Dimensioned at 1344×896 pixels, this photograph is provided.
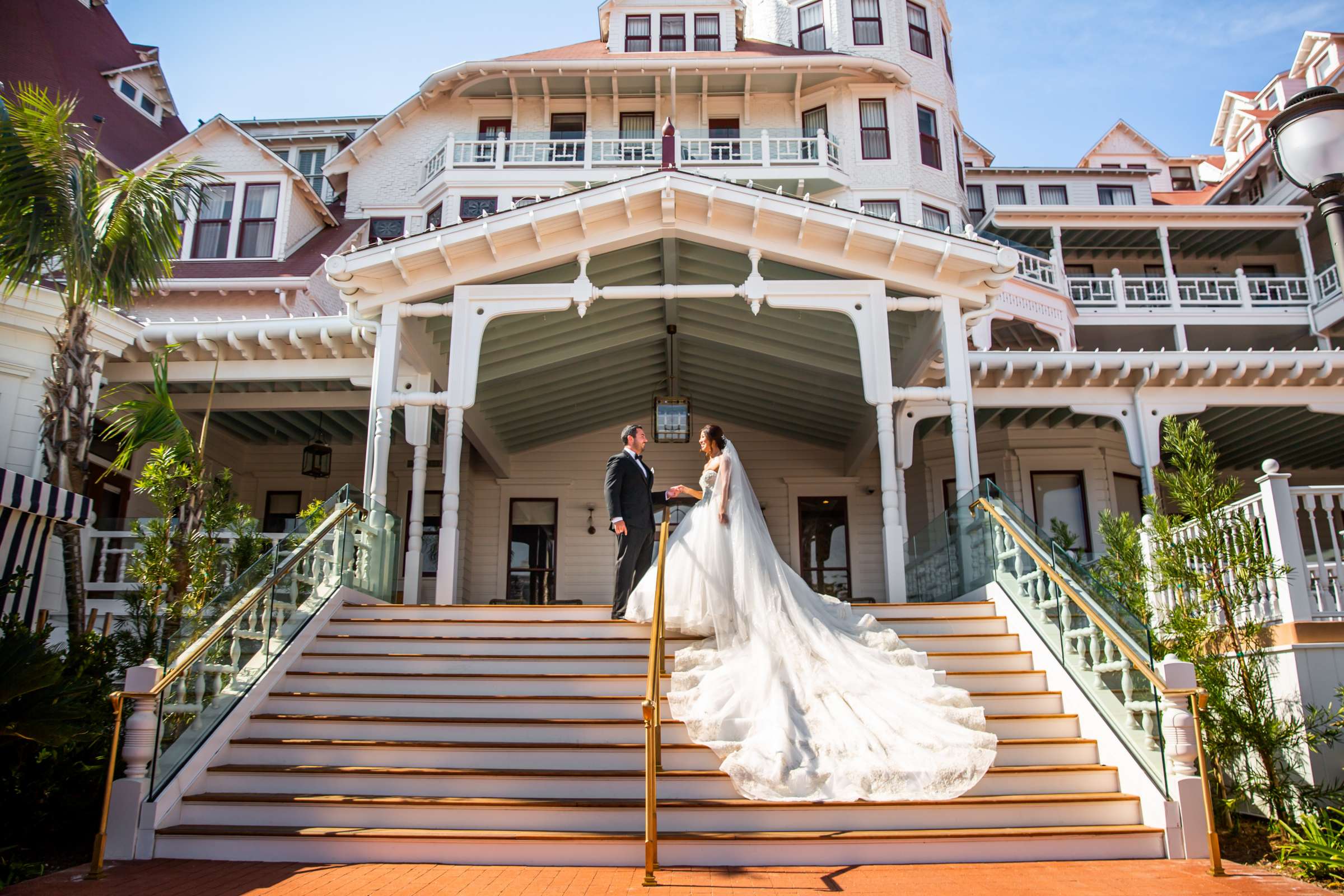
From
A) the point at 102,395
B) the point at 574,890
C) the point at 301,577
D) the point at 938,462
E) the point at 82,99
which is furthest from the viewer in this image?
the point at 82,99

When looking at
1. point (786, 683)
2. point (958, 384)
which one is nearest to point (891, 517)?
point (958, 384)

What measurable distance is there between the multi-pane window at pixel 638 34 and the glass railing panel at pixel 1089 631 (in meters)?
17.2

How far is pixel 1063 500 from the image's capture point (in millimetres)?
14281

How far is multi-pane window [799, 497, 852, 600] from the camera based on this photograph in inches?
570

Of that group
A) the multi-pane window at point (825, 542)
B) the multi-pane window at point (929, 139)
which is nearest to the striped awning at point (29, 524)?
the multi-pane window at point (825, 542)

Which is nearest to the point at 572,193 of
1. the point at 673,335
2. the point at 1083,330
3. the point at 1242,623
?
the point at 673,335

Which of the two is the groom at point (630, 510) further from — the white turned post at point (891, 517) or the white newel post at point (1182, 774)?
the white newel post at point (1182, 774)

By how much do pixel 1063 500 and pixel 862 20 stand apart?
12.9 metres

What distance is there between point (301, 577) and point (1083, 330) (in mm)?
18173

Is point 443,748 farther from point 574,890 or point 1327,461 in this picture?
point 1327,461


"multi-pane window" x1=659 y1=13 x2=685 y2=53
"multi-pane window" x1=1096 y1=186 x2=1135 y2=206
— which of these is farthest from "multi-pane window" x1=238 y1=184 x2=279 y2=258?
"multi-pane window" x1=1096 y1=186 x2=1135 y2=206

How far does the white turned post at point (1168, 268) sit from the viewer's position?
20016 millimetres

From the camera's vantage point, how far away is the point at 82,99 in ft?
63.0

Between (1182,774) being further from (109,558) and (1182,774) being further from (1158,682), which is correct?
(109,558)
